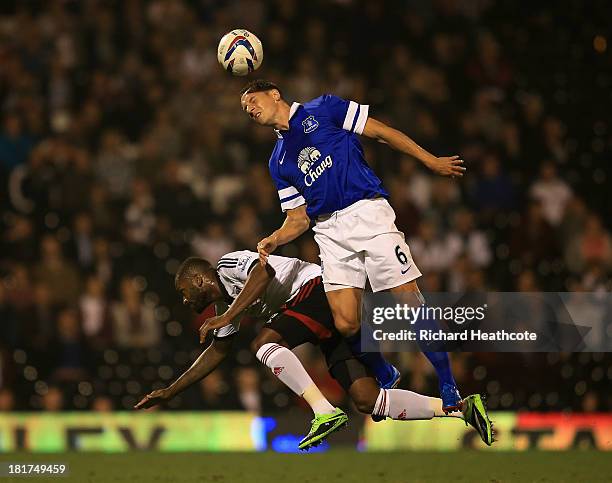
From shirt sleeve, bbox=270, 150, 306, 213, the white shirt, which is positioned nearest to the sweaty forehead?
shirt sleeve, bbox=270, 150, 306, 213

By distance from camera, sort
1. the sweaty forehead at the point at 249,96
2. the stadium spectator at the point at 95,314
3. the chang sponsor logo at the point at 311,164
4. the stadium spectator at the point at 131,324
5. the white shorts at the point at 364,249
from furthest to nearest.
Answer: the stadium spectator at the point at 131,324 < the stadium spectator at the point at 95,314 < the sweaty forehead at the point at 249,96 < the chang sponsor logo at the point at 311,164 < the white shorts at the point at 364,249

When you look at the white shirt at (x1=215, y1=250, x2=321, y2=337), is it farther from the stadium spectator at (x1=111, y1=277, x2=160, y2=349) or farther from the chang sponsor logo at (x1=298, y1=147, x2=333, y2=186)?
the stadium spectator at (x1=111, y1=277, x2=160, y2=349)

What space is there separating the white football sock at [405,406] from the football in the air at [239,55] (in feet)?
8.26

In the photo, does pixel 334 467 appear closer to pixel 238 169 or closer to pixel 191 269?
pixel 191 269

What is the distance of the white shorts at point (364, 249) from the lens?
8141 millimetres

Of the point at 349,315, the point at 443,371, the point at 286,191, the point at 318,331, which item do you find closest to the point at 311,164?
the point at 286,191

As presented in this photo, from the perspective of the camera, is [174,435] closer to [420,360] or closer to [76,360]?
[76,360]

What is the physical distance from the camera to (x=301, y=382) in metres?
8.16

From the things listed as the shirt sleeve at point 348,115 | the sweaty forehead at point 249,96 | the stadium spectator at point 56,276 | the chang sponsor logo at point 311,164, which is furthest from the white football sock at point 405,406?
the stadium spectator at point 56,276

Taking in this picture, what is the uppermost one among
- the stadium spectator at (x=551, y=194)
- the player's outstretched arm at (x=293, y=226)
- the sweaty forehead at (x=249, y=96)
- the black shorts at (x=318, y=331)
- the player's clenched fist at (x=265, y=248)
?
the stadium spectator at (x=551, y=194)

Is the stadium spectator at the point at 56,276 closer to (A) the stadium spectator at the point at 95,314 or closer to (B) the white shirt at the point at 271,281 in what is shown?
(A) the stadium spectator at the point at 95,314

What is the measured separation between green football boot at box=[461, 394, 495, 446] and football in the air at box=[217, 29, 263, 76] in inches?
111

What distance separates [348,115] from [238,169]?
624 cm

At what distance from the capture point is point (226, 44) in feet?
28.2
